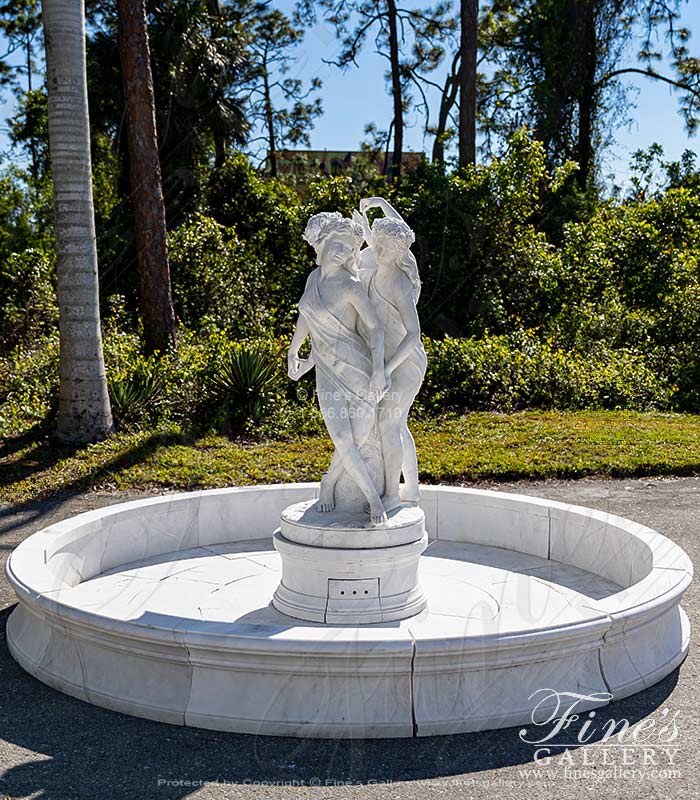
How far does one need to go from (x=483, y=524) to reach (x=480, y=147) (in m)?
20.5

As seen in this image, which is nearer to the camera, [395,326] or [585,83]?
[395,326]

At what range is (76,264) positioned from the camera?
34.4 feet

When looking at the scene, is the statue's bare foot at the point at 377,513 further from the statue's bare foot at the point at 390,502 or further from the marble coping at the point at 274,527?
the marble coping at the point at 274,527

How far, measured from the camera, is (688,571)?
190 inches

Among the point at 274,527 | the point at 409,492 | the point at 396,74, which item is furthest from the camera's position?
the point at 396,74

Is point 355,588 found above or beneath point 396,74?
beneath

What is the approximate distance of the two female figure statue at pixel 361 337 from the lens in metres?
5.04

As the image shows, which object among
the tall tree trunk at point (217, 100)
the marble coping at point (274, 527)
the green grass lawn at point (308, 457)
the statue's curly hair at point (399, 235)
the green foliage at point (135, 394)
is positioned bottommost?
the green grass lawn at point (308, 457)

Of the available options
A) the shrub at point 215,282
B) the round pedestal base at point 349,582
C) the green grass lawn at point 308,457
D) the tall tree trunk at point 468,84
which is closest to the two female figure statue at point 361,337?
the round pedestal base at point 349,582

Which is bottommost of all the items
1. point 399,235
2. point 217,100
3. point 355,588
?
point 355,588

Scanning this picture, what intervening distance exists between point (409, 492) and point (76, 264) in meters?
6.53

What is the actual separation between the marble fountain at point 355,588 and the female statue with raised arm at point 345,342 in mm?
12

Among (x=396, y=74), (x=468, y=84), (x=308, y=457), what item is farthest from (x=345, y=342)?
(x=396, y=74)

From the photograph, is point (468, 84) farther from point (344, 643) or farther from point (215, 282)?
point (344, 643)
